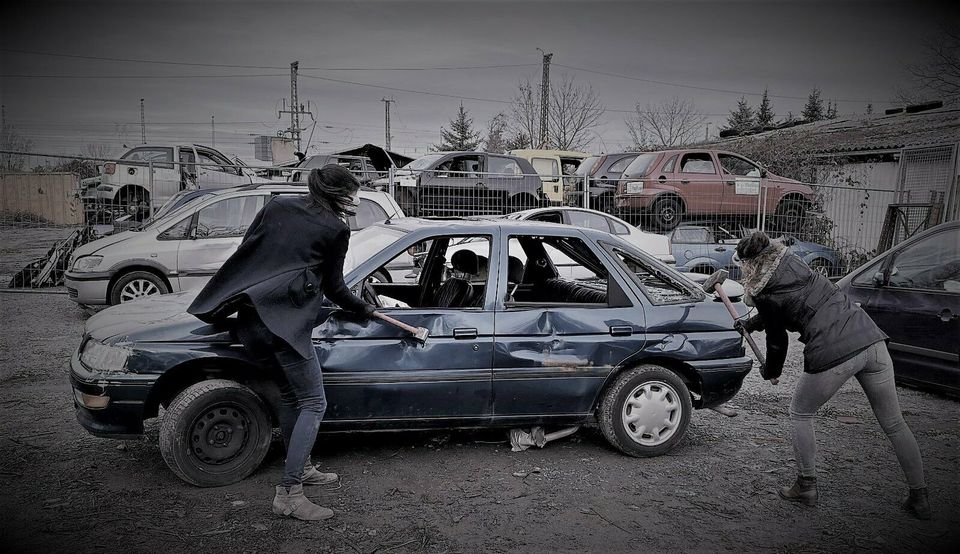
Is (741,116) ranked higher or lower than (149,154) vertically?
higher

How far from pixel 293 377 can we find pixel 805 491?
303 cm

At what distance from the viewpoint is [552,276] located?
18.0 ft

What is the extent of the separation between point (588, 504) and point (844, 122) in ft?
83.7

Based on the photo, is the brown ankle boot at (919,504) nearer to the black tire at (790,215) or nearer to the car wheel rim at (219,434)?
the car wheel rim at (219,434)

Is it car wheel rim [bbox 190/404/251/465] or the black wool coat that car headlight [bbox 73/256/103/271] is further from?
the black wool coat

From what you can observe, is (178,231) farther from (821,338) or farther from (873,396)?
(873,396)

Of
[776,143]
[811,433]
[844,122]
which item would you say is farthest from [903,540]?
[844,122]

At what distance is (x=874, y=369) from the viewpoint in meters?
3.75

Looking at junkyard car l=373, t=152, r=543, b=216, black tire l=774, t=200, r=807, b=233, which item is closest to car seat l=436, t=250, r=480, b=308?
junkyard car l=373, t=152, r=543, b=216

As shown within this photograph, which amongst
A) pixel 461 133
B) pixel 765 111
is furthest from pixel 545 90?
pixel 765 111

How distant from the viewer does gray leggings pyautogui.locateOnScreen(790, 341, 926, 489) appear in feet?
Result: 12.2

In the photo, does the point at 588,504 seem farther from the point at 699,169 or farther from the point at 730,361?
the point at 699,169

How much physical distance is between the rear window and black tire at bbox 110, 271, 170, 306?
8.64m

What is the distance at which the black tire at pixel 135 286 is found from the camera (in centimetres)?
873
